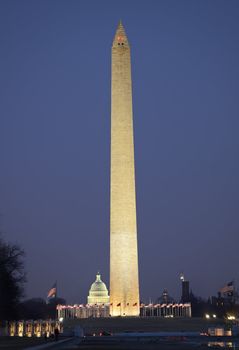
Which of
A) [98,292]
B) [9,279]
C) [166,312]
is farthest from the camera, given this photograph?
[98,292]

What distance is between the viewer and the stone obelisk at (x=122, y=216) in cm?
7325

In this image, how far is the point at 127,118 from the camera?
75.2 m

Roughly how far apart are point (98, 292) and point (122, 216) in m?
49.8

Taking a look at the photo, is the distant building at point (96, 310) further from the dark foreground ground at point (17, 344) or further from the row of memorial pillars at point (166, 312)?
the dark foreground ground at point (17, 344)

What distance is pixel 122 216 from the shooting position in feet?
242

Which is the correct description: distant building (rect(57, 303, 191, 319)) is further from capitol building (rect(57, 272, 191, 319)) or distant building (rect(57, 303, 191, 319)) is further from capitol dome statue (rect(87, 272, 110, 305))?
capitol dome statue (rect(87, 272, 110, 305))

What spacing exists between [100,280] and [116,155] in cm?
5319

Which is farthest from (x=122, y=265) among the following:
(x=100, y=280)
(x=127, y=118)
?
(x=100, y=280)

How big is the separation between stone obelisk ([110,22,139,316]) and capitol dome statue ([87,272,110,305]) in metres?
45.1

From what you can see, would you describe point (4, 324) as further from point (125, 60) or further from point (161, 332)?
point (125, 60)

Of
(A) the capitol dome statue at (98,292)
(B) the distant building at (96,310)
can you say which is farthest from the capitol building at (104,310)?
(A) the capitol dome statue at (98,292)

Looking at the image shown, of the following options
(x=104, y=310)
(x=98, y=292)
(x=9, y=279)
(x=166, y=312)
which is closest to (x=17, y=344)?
(x=9, y=279)

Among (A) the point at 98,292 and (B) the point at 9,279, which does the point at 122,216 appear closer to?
(B) the point at 9,279

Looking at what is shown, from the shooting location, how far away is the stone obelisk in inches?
2884
